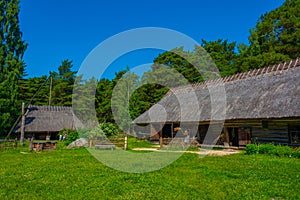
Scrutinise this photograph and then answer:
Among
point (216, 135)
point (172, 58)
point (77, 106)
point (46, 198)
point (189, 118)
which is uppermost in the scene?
point (172, 58)

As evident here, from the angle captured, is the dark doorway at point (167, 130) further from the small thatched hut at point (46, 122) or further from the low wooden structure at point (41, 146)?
the small thatched hut at point (46, 122)

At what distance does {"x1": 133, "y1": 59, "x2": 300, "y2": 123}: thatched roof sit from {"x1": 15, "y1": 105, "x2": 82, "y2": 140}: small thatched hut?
14.8m

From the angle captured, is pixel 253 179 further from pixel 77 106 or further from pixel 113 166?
pixel 77 106

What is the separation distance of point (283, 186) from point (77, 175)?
607cm

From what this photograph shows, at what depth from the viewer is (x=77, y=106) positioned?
44.8 m

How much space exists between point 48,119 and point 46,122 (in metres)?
0.72

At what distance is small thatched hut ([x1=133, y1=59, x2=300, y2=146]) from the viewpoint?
14.1m

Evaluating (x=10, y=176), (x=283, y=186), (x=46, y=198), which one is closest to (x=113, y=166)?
(x=10, y=176)

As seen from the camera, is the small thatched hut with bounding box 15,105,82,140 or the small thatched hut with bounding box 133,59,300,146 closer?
the small thatched hut with bounding box 133,59,300,146

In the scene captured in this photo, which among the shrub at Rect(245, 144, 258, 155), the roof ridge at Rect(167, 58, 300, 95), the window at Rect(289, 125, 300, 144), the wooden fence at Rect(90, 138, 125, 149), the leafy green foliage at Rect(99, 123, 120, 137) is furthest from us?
the leafy green foliage at Rect(99, 123, 120, 137)

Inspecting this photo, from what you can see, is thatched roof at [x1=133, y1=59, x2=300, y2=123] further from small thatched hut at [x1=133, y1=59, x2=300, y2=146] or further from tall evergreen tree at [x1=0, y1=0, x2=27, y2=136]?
tall evergreen tree at [x1=0, y1=0, x2=27, y2=136]

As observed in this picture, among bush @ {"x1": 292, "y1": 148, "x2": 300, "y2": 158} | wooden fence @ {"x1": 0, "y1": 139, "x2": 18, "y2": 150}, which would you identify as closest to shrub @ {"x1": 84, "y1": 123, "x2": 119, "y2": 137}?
wooden fence @ {"x1": 0, "y1": 139, "x2": 18, "y2": 150}

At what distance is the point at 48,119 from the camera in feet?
113

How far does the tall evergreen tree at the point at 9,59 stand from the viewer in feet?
94.9
